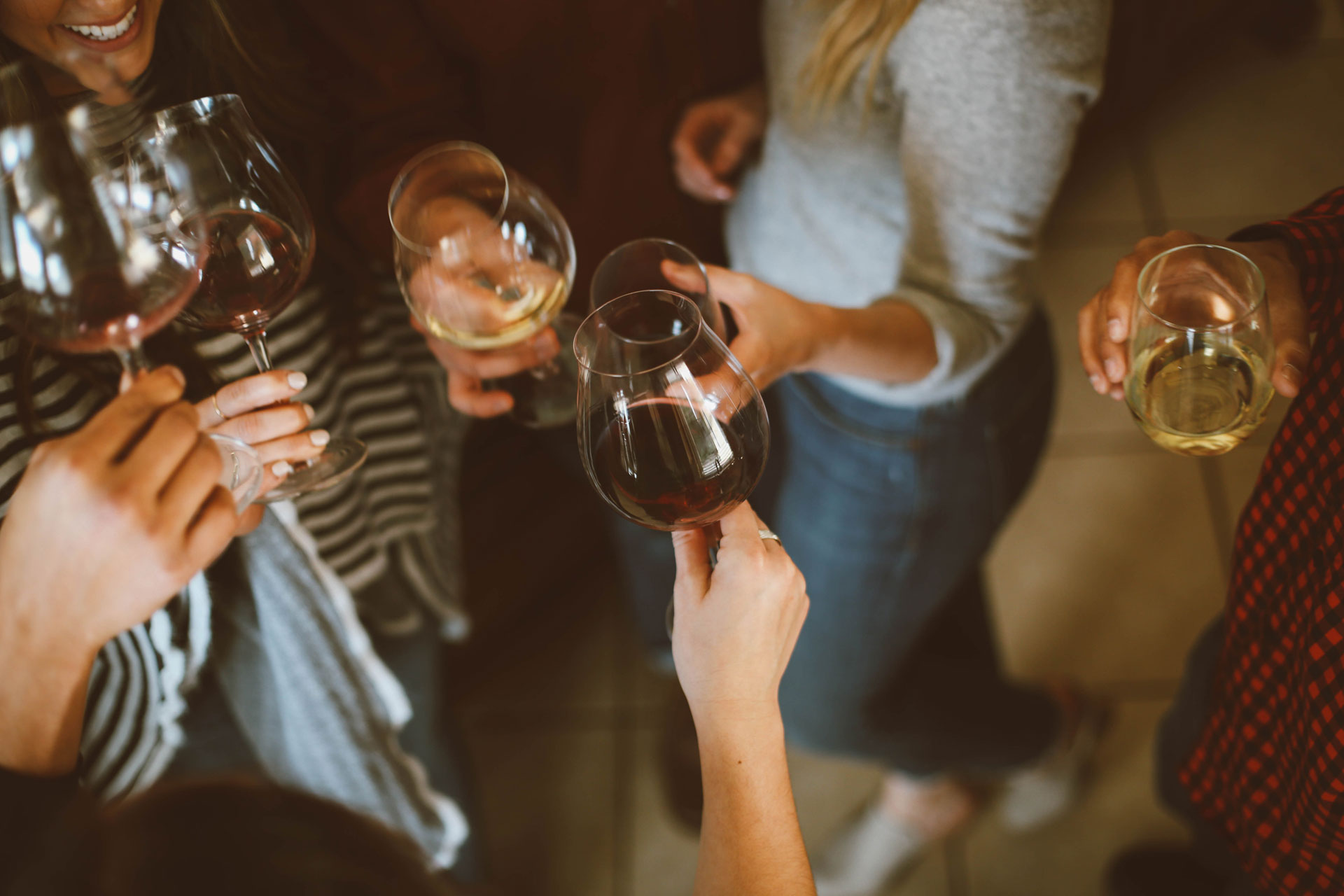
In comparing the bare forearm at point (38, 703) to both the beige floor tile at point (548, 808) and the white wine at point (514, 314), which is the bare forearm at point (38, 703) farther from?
the beige floor tile at point (548, 808)

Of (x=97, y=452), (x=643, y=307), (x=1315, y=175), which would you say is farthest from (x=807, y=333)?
(x=1315, y=175)

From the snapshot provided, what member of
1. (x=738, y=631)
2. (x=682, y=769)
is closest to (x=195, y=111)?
(x=738, y=631)

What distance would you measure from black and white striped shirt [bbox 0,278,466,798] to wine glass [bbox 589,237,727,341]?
1.08 feet

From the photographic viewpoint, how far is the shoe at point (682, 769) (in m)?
1.63

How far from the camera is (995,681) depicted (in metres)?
1.46

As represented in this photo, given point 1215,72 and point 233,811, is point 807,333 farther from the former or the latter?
point 1215,72

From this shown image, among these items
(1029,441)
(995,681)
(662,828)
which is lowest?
(662,828)

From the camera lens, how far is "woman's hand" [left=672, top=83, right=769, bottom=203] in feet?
3.68

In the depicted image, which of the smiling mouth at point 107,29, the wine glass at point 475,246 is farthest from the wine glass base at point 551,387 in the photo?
the smiling mouth at point 107,29

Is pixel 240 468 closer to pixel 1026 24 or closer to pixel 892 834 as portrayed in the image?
pixel 1026 24

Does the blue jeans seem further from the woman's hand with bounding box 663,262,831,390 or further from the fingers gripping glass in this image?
the fingers gripping glass

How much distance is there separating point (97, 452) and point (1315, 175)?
2.26 metres

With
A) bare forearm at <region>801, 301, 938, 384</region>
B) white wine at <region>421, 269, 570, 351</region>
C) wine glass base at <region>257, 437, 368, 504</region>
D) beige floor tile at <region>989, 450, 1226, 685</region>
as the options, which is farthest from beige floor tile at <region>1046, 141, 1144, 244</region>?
wine glass base at <region>257, 437, 368, 504</region>

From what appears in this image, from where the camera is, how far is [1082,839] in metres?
1.60
